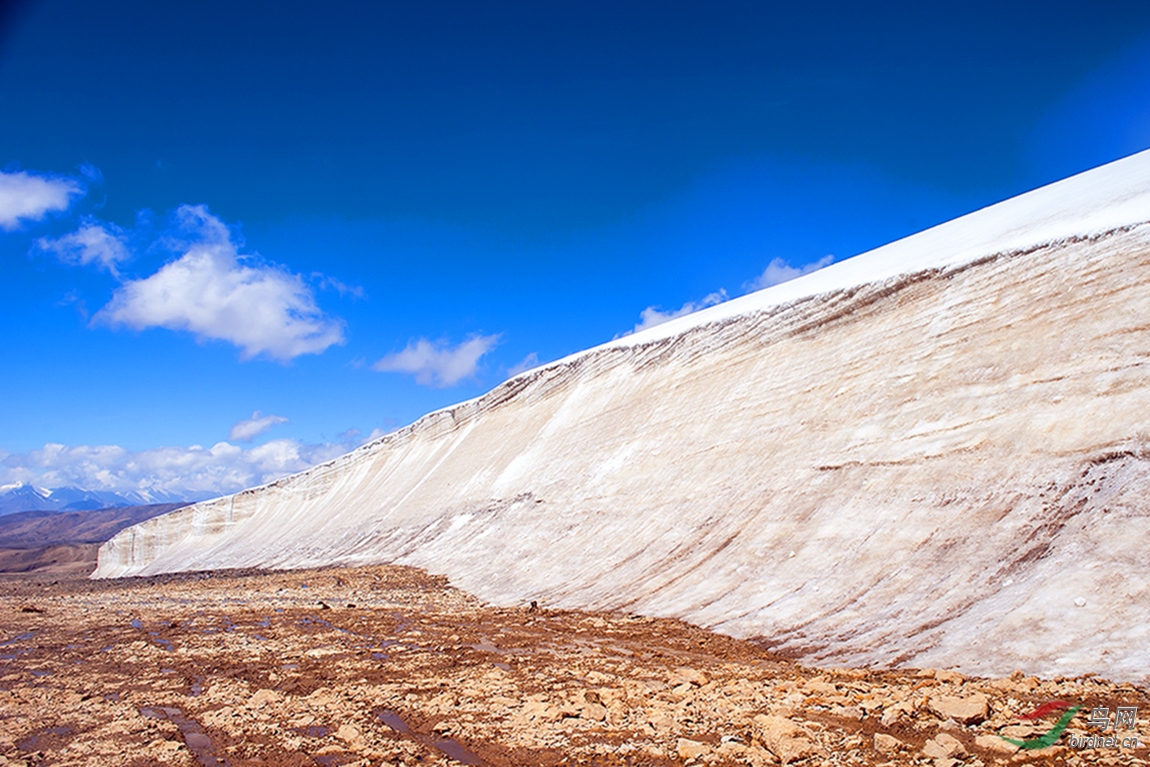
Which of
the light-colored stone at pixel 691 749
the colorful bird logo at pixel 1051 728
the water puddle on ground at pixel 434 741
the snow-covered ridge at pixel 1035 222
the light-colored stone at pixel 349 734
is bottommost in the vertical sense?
the water puddle on ground at pixel 434 741

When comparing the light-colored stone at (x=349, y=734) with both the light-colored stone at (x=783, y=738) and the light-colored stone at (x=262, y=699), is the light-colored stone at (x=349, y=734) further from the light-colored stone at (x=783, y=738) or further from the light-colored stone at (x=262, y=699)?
the light-colored stone at (x=783, y=738)

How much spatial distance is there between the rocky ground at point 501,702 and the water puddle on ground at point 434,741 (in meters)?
0.02

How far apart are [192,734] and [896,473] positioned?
9.45 metres

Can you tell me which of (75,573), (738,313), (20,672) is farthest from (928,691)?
(75,573)

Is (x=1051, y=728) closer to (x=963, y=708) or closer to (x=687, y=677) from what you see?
(x=963, y=708)

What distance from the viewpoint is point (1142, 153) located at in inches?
778

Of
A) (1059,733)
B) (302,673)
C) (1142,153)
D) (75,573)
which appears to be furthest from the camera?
(75,573)

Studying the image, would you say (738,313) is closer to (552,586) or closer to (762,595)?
(552,586)

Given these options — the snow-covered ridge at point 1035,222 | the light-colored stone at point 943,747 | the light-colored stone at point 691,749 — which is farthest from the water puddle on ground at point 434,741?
the snow-covered ridge at point 1035,222

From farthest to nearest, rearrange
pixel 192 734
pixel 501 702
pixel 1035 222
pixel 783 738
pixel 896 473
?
pixel 1035 222, pixel 896 473, pixel 501 702, pixel 192 734, pixel 783 738

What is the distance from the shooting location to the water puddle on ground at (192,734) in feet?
17.0

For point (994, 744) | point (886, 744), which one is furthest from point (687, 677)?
point (994, 744)

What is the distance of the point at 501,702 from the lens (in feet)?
20.9

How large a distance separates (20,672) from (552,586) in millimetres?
8865
